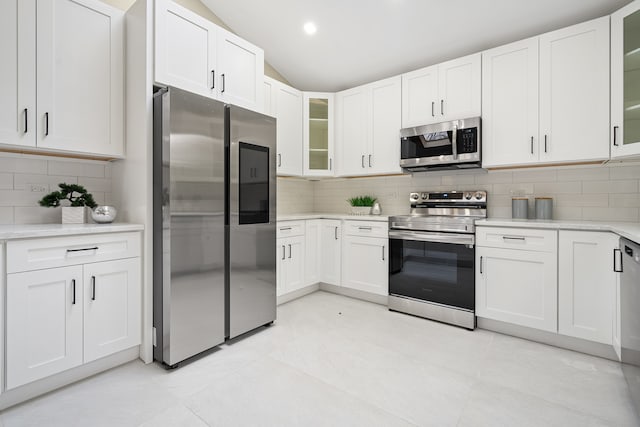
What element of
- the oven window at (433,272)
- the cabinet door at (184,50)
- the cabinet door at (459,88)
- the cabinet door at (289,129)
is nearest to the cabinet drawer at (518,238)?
the oven window at (433,272)

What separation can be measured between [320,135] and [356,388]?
2942mm

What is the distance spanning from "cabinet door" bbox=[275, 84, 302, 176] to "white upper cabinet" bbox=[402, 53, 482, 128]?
1.26 metres

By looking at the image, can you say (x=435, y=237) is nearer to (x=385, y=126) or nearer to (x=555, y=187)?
(x=555, y=187)

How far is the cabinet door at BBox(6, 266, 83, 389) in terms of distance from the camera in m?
1.63

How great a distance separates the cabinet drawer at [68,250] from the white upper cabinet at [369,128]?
250cm

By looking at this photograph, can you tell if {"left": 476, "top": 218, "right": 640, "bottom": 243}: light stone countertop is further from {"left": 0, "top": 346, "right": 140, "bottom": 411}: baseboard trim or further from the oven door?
{"left": 0, "top": 346, "right": 140, "bottom": 411}: baseboard trim

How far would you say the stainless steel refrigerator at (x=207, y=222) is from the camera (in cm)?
204

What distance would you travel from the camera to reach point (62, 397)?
1746 millimetres

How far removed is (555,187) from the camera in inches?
112

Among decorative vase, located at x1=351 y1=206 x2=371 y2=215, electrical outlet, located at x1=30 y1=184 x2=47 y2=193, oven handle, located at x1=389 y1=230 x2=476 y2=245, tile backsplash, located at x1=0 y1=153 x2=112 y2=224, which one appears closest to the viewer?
tile backsplash, located at x1=0 y1=153 x2=112 y2=224

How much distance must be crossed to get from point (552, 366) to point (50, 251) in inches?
128

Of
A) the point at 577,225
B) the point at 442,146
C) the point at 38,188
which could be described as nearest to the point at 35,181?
the point at 38,188

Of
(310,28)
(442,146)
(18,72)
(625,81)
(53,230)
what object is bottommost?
(53,230)

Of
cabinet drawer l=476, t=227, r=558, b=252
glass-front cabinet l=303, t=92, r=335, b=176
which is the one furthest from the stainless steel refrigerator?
cabinet drawer l=476, t=227, r=558, b=252
